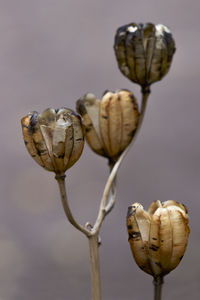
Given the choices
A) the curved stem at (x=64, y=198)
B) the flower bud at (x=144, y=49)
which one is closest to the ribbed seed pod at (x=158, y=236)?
the curved stem at (x=64, y=198)

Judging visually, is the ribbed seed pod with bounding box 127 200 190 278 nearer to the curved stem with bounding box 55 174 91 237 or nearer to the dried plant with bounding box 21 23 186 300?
the dried plant with bounding box 21 23 186 300

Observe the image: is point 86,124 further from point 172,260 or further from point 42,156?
point 172,260

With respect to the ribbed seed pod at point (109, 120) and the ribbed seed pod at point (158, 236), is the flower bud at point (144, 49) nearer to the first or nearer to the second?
the ribbed seed pod at point (109, 120)

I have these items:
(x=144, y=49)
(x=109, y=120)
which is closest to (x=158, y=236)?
(x=109, y=120)

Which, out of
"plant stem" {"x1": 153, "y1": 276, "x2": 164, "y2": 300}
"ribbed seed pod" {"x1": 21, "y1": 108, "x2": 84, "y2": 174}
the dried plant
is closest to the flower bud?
the dried plant

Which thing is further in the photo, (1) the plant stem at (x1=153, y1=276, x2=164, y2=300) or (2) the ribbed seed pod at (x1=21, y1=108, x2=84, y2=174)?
(1) the plant stem at (x1=153, y1=276, x2=164, y2=300)

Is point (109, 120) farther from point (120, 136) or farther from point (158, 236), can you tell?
point (158, 236)
